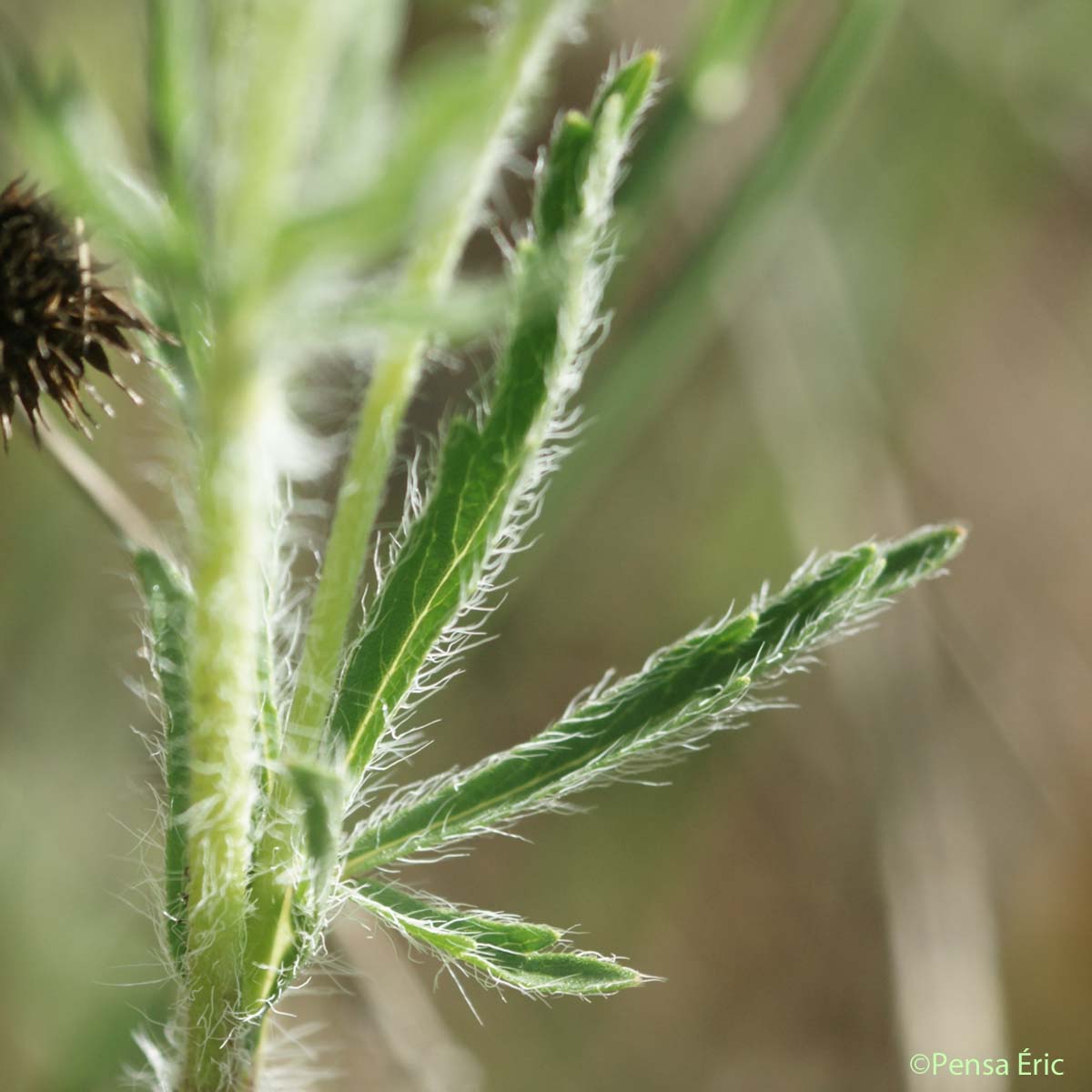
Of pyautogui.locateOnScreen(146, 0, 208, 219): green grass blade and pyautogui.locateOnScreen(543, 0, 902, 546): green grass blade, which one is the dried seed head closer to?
pyautogui.locateOnScreen(146, 0, 208, 219): green grass blade

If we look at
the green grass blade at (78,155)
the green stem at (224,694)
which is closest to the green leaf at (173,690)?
the green stem at (224,694)

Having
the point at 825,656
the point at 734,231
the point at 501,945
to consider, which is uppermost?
the point at 734,231

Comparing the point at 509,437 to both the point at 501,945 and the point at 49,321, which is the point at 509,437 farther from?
the point at 49,321

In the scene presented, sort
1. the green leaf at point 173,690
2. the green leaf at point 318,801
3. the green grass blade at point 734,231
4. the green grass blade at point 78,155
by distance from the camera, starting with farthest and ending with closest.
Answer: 1. the green grass blade at point 734,231
2. the green leaf at point 173,690
3. the green leaf at point 318,801
4. the green grass blade at point 78,155

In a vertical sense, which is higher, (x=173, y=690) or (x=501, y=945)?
(x=173, y=690)

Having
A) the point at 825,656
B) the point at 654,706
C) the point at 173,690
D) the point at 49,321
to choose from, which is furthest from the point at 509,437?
the point at 825,656

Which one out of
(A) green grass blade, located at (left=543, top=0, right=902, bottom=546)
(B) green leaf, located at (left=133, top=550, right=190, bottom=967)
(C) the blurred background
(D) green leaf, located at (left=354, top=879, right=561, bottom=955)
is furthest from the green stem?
(C) the blurred background

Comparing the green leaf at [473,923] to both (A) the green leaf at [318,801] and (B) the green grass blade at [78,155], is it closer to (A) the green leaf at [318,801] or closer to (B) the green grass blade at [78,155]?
(A) the green leaf at [318,801]
